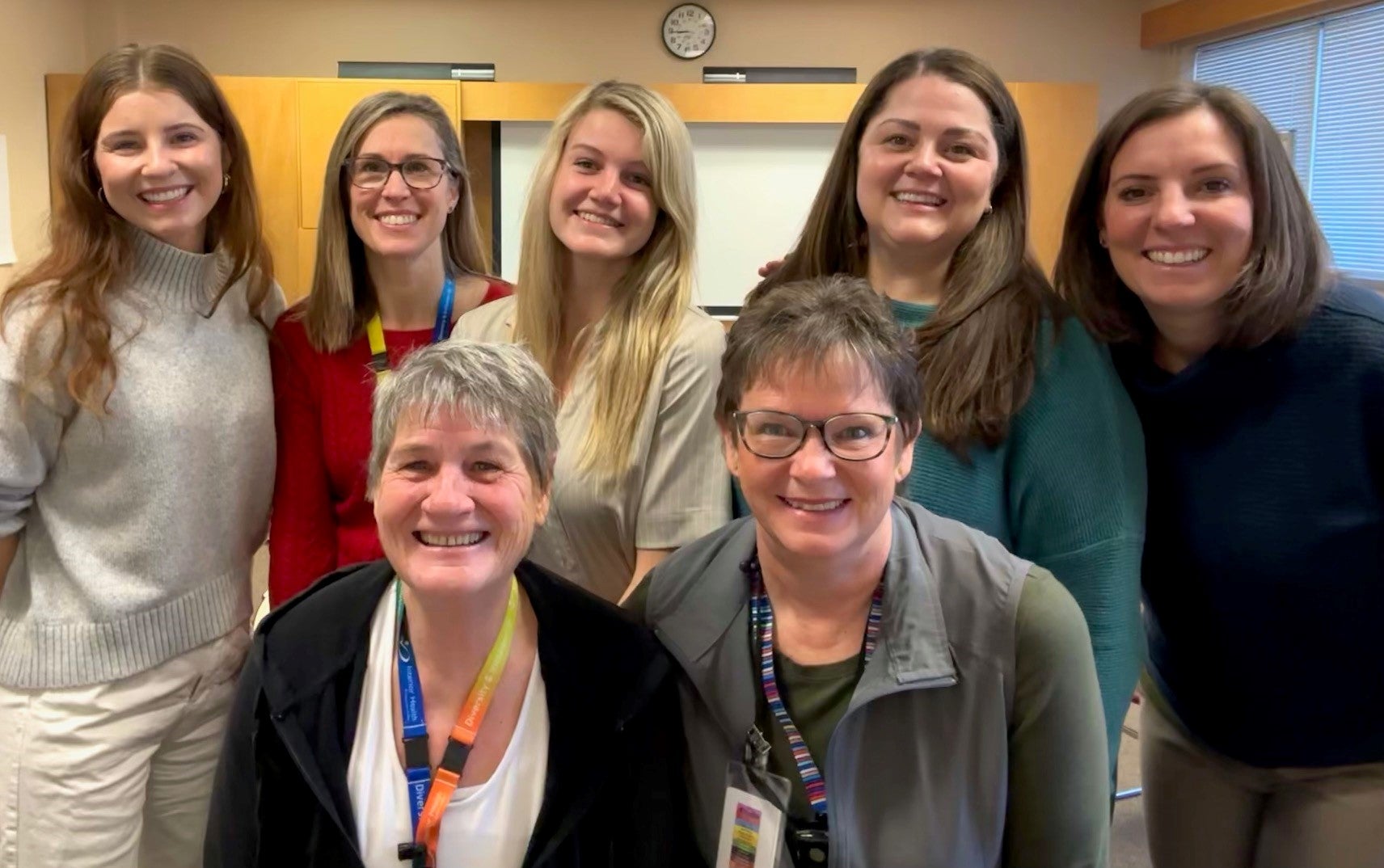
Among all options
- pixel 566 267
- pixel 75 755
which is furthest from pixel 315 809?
pixel 566 267

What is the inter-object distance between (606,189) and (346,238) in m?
0.65

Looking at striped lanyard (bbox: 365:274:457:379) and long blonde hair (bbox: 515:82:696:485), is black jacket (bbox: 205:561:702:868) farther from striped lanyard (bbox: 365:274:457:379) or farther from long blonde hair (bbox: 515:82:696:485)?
striped lanyard (bbox: 365:274:457:379)

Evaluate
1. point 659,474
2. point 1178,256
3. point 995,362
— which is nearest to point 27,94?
point 659,474

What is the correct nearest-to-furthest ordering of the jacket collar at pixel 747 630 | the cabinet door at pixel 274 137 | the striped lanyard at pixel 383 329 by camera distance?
the jacket collar at pixel 747 630, the striped lanyard at pixel 383 329, the cabinet door at pixel 274 137

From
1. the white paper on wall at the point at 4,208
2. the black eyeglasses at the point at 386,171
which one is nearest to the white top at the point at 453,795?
the black eyeglasses at the point at 386,171

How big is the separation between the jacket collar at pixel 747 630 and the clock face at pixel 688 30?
5.74m

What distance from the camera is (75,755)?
1790 millimetres

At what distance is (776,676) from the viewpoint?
138 centimetres

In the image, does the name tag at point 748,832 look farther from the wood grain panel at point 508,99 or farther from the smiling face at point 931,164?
the wood grain panel at point 508,99

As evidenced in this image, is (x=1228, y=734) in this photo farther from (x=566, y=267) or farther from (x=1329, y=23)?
(x=1329, y=23)

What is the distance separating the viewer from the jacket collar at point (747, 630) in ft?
4.23

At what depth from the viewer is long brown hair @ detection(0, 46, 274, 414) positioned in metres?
1.75

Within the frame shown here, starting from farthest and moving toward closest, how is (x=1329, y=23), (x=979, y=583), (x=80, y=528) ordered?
(x=1329, y=23)
(x=80, y=528)
(x=979, y=583)

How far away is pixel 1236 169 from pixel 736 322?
3.02 feet
